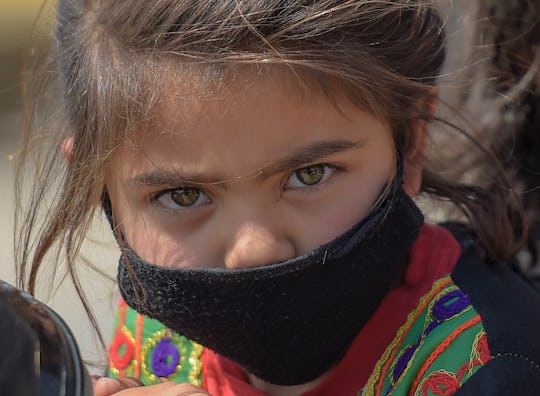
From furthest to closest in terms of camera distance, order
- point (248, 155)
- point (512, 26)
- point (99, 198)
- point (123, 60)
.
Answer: point (512, 26)
point (99, 198)
point (123, 60)
point (248, 155)

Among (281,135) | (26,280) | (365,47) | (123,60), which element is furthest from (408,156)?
(26,280)

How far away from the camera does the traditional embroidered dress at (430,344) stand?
160 cm

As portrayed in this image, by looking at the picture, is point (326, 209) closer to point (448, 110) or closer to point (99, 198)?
point (99, 198)

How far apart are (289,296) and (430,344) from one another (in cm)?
27

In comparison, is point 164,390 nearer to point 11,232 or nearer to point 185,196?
point 185,196

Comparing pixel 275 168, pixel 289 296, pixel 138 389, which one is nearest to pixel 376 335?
pixel 289 296

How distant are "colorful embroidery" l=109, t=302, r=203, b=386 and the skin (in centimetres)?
38

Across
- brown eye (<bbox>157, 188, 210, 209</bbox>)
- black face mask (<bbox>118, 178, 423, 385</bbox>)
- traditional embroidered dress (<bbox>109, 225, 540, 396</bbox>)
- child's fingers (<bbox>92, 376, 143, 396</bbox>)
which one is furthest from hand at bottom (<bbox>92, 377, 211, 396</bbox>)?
traditional embroidered dress (<bbox>109, 225, 540, 396</bbox>)

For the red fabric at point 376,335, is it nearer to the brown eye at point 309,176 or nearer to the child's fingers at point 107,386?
the brown eye at point 309,176

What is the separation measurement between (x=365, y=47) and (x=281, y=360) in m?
0.54

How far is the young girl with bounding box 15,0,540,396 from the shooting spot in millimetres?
1528

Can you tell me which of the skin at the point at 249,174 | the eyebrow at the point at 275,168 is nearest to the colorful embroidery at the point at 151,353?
the skin at the point at 249,174

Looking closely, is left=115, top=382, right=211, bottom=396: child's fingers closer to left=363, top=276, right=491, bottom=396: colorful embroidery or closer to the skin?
Answer: the skin

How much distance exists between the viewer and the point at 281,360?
1.72 metres
